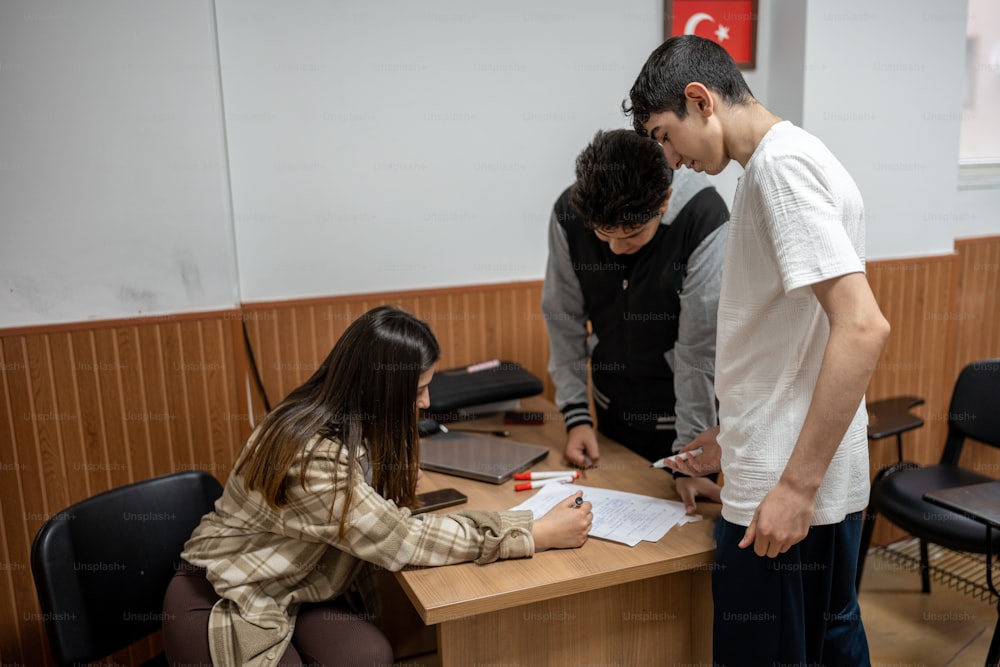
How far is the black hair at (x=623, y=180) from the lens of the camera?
1729 mm

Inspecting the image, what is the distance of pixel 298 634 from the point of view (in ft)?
5.47

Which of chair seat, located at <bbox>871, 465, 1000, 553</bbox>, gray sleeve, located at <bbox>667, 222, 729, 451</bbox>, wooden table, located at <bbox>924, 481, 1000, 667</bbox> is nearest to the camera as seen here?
wooden table, located at <bbox>924, 481, 1000, 667</bbox>

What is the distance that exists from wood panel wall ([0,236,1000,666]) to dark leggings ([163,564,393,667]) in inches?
29.2

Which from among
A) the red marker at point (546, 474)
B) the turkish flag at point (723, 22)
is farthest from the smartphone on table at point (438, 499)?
the turkish flag at point (723, 22)

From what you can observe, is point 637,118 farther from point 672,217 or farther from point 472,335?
point 472,335

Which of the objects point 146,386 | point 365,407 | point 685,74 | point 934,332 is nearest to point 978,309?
point 934,332

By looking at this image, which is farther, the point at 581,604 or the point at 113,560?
the point at 113,560

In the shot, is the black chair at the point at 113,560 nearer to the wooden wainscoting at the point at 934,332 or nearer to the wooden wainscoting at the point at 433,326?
the wooden wainscoting at the point at 433,326

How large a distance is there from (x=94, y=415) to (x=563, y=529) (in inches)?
57.9

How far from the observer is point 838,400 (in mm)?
1178

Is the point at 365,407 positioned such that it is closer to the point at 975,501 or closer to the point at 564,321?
the point at 564,321

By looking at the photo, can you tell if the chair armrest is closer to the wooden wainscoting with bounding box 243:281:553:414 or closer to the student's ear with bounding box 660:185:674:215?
the wooden wainscoting with bounding box 243:281:553:414

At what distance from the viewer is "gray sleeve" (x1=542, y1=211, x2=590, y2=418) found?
219cm

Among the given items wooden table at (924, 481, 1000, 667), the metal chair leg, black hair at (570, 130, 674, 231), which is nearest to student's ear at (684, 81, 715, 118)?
black hair at (570, 130, 674, 231)
